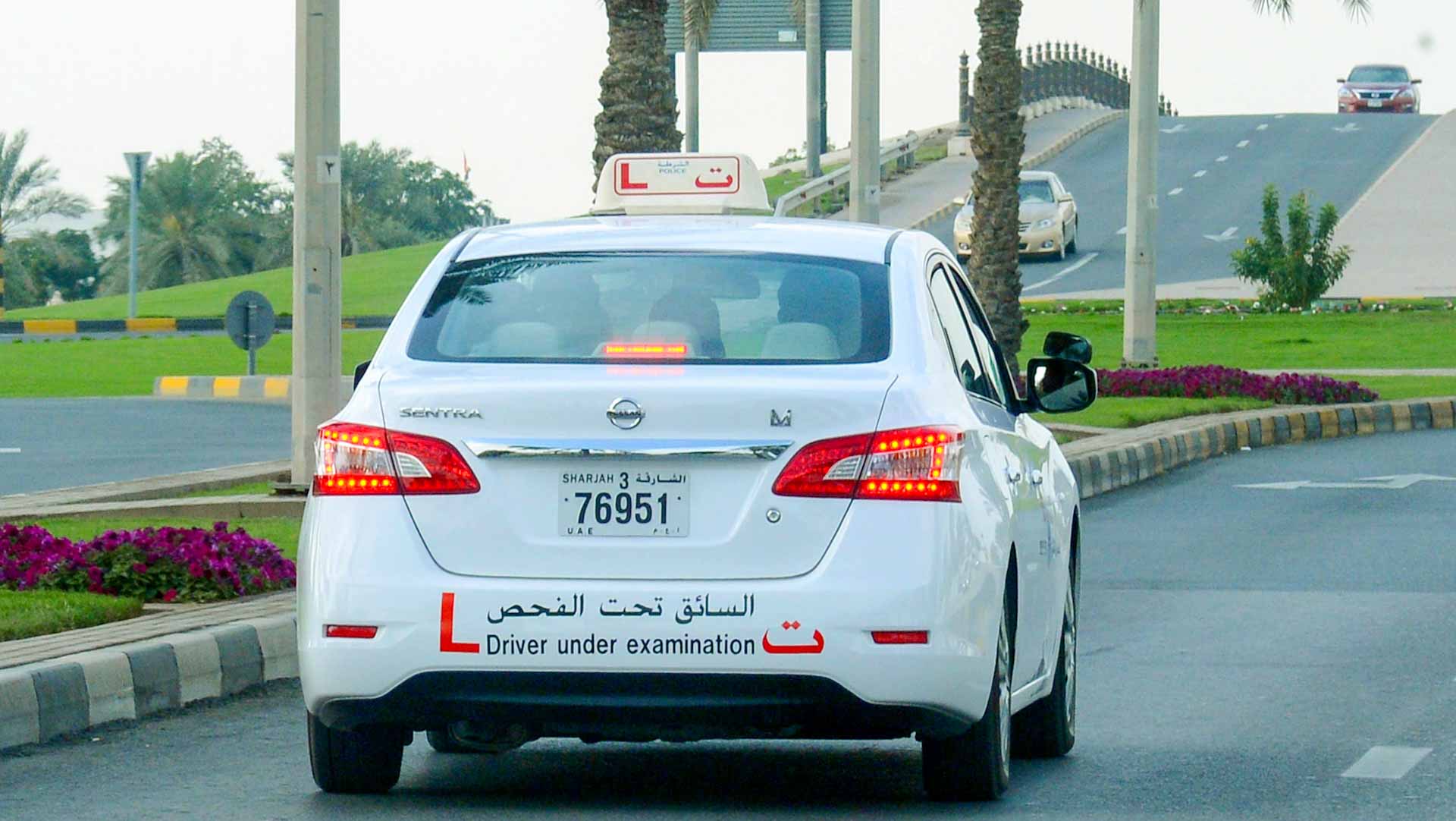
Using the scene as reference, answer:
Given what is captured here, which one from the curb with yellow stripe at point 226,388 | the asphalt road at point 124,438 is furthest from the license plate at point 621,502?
the curb with yellow stripe at point 226,388

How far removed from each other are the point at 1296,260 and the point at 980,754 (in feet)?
113

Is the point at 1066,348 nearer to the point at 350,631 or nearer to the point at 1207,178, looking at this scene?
the point at 350,631

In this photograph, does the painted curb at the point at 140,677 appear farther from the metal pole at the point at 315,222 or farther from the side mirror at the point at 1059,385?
the metal pole at the point at 315,222

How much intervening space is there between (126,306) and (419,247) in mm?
16214

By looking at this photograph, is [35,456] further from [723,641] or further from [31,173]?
[31,173]

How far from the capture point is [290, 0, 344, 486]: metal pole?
1580cm

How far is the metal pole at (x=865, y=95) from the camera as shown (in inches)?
990

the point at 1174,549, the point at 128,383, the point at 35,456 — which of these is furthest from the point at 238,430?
the point at 1174,549

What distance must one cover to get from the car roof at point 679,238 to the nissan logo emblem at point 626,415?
→ 0.88 m

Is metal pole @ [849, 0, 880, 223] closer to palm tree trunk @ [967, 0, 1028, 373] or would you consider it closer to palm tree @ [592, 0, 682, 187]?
palm tree trunk @ [967, 0, 1028, 373]

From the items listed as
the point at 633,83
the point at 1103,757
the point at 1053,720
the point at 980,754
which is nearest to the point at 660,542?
the point at 980,754

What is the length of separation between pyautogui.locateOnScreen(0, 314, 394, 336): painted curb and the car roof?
3938 cm

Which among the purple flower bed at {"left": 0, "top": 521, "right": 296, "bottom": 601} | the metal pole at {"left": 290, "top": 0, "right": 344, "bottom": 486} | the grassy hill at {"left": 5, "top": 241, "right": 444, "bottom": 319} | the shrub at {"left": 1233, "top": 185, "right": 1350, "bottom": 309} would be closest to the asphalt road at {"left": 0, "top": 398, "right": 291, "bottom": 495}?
the metal pole at {"left": 290, "top": 0, "right": 344, "bottom": 486}

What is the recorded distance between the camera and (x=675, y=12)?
6019 centimetres
